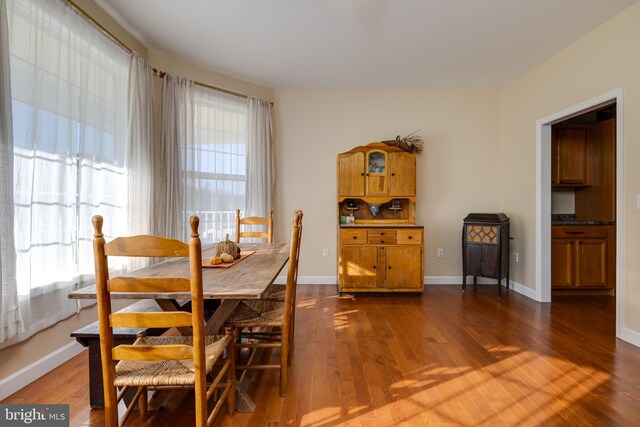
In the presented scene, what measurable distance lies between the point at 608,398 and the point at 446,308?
5.38 feet

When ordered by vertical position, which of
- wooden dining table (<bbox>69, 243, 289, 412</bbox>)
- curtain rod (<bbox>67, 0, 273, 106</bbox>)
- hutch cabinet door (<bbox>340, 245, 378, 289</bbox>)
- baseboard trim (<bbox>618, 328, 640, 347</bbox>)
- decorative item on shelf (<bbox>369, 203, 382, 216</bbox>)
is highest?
curtain rod (<bbox>67, 0, 273, 106</bbox>)

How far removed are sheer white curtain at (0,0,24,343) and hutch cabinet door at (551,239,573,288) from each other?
192 inches

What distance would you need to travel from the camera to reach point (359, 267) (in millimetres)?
3875

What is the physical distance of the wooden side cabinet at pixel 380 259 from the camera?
3871 millimetres

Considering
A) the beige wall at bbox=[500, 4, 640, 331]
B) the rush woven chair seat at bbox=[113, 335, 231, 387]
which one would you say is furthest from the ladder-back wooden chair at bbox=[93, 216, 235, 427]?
the beige wall at bbox=[500, 4, 640, 331]

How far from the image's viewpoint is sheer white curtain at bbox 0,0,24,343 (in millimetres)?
1701

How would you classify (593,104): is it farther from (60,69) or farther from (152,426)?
(60,69)

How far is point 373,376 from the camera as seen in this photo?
A: 2.01m

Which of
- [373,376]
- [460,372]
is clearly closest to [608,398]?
[460,372]

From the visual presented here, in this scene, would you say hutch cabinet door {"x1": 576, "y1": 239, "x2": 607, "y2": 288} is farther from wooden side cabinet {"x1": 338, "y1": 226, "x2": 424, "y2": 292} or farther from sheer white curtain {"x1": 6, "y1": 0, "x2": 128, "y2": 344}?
sheer white curtain {"x1": 6, "y1": 0, "x2": 128, "y2": 344}

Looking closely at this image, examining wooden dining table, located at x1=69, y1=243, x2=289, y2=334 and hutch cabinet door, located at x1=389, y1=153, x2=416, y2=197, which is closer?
wooden dining table, located at x1=69, y1=243, x2=289, y2=334

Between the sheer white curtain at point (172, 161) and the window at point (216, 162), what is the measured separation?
11cm

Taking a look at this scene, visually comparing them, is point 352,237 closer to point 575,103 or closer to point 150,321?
point 575,103

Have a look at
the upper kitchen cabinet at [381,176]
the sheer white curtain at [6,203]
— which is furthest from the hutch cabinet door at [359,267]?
the sheer white curtain at [6,203]
